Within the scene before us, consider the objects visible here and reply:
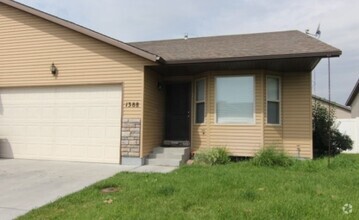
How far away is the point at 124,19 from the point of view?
15.9 meters

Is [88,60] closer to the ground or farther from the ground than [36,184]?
farther from the ground

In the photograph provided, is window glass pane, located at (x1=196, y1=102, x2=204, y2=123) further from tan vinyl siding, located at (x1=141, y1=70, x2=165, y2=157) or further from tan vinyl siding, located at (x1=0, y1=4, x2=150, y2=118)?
tan vinyl siding, located at (x1=0, y1=4, x2=150, y2=118)

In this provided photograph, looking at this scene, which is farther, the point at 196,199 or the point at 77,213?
the point at 196,199

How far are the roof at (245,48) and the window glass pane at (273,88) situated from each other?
1062mm

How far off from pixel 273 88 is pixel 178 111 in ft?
10.8

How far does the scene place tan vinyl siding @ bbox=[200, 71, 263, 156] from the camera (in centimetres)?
1019

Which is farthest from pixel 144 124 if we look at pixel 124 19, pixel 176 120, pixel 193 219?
pixel 124 19

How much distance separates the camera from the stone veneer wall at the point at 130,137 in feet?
32.7

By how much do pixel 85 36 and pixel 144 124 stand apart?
11.0 feet

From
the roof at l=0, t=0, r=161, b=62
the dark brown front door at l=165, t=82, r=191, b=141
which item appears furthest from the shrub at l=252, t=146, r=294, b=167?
the roof at l=0, t=0, r=161, b=62

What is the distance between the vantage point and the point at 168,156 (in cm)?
1025

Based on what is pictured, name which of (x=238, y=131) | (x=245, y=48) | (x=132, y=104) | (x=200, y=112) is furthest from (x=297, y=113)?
(x=132, y=104)

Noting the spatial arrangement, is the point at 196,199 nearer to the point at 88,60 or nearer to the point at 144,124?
the point at 144,124

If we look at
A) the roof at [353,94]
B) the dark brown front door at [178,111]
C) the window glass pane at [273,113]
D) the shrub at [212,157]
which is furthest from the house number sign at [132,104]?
the roof at [353,94]
